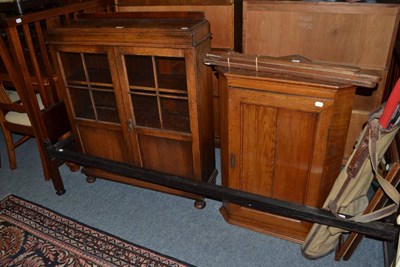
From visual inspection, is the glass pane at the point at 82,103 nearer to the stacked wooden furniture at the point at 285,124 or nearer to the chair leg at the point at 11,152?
the chair leg at the point at 11,152

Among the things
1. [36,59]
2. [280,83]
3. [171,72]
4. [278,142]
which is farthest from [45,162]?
[280,83]

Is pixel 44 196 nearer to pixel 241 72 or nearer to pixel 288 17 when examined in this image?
pixel 241 72

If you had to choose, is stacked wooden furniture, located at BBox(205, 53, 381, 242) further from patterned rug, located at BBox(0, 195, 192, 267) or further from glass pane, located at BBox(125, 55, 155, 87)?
patterned rug, located at BBox(0, 195, 192, 267)

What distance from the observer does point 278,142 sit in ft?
5.32

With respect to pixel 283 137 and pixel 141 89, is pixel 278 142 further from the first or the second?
pixel 141 89

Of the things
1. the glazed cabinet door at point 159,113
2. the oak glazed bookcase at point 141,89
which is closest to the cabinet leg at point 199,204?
the oak glazed bookcase at point 141,89

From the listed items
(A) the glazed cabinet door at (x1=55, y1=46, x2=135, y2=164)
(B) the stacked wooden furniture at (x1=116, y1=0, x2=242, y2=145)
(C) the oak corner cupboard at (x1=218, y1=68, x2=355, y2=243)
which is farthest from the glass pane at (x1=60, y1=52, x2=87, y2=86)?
(C) the oak corner cupboard at (x1=218, y1=68, x2=355, y2=243)

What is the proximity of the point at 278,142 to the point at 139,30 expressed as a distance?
3.04ft

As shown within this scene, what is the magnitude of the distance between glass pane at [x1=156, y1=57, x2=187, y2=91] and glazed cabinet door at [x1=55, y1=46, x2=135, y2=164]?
0.98ft

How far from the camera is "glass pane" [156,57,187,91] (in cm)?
200

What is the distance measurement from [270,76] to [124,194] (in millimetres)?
1402

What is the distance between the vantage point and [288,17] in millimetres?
1993

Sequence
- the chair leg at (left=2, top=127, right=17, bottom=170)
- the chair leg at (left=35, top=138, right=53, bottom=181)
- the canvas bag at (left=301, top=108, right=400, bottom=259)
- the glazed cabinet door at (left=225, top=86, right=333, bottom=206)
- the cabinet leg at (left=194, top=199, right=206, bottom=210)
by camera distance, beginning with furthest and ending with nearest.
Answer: the chair leg at (left=2, top=127, right=17, bottom=170), the chair leg at (left=35, top=138, right=53, bottom=181), the cabinet leg at (left=194, top=199, right=206, bottom=210), the glazed cabinet door at (left=225, top=86, right=333, bottom=206), the canvas bag at (left=301, top=108, right=400, bottom=259)

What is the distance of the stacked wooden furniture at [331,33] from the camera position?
1830mm
